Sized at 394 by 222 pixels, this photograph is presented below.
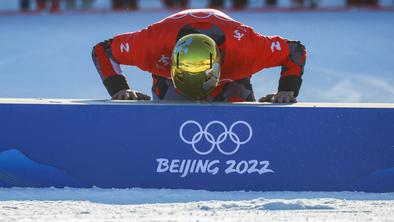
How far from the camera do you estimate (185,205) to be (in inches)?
185

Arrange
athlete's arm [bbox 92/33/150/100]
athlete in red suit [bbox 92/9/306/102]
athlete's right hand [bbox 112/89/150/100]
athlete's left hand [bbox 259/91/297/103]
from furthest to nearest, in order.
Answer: athlete's arm [bbox 92/33/150/100], athlete in red suit [bbox 92/9/306/102], athlete's right hand [bbox 112/89/150/100], athlete's left hand [bbox 259/91/297/103]

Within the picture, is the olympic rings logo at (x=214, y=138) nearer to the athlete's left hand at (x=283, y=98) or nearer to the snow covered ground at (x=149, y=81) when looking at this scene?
the snow covered ground at (x=149, y=81)

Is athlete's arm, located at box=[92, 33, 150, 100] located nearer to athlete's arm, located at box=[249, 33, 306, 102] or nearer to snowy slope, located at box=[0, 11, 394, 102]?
athlete's arm, located at box=[249, 33, 306, 102]

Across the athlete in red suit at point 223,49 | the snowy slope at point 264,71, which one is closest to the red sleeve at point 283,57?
the athlete in red suit at point 223,49

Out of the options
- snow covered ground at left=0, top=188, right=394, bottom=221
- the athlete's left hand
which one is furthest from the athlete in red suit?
snow covered ground at left=0, top=188, right=394, bottom=221

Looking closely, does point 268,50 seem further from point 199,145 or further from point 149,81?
point 149,81

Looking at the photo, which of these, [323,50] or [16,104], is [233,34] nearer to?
[16,104]

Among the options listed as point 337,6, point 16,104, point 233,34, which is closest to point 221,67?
point 233,34

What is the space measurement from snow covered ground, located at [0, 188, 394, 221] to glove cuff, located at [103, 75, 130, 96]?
1185 mm

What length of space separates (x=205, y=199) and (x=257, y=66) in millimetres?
1324

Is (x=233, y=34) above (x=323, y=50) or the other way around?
above

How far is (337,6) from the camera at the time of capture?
20.6m

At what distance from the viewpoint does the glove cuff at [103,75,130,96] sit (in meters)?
6.04

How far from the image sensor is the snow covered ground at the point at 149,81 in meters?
4.55
